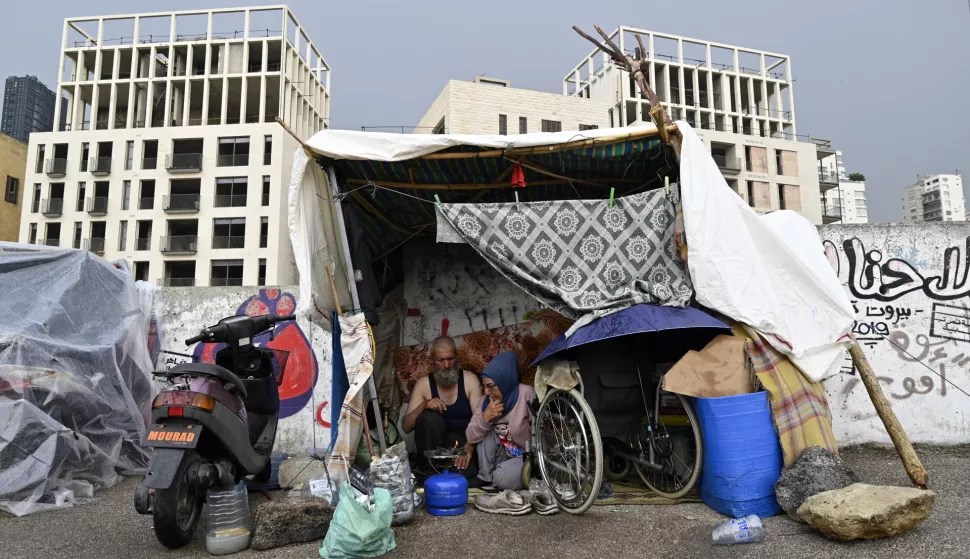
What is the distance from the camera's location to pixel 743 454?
11.4ft

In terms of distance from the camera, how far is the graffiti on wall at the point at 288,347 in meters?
6.16

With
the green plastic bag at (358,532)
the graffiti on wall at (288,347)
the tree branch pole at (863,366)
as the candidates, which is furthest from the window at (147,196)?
the green plastic bag at (358,532)

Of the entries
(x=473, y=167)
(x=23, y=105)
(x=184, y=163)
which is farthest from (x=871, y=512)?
(x=23, y=105)

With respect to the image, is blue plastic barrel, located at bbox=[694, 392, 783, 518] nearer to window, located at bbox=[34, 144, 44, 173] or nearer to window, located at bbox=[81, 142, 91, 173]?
window, located at bbox=[81, 142, 91, 173]

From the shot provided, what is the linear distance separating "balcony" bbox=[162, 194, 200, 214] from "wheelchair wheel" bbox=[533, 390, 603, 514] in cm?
3581

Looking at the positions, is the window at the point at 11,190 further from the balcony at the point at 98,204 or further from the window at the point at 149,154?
the window at the point at 149,154

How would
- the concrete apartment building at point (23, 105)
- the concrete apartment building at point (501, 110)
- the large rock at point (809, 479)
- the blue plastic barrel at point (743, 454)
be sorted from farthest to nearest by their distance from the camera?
the concrete apartment building at point (23, 105) → the concrete apartment building at point (501, 110) → the blue plastic barrel at point (743, 454) → the large rock at point (809, 479)

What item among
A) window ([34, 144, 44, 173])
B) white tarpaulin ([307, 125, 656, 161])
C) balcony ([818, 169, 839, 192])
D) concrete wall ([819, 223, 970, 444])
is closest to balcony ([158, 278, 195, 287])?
window ([34, 144, 44, 173])

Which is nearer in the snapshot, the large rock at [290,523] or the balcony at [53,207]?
the large rock at [290,523]

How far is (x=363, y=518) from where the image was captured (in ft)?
10.2

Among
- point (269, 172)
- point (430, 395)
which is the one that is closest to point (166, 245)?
point (269, 172)

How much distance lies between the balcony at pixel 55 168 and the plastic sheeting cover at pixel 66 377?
38.7 m

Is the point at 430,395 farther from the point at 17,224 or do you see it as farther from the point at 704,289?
the point at 17,224

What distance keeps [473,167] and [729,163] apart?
141 feet
